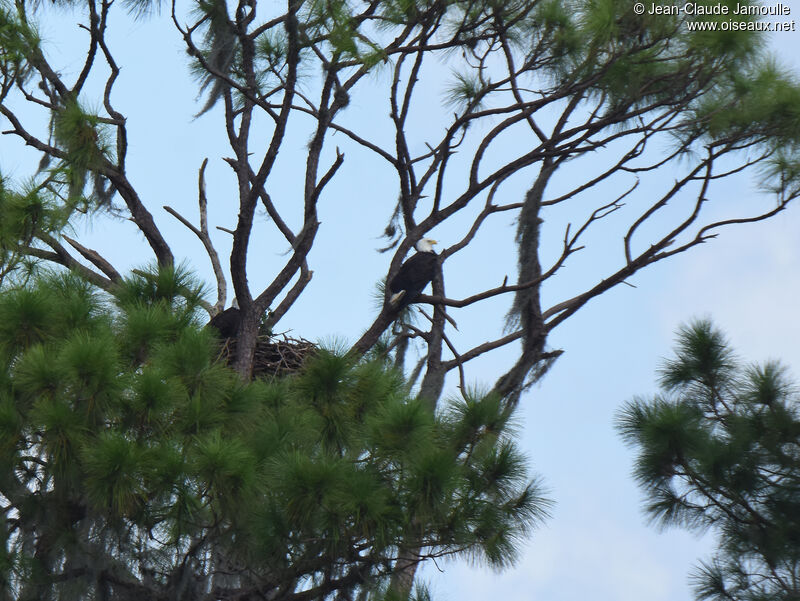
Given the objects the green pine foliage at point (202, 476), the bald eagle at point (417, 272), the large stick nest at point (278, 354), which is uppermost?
the bald eagle at point (417, 272)

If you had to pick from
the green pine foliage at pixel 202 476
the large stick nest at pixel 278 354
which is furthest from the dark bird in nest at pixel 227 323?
the green pine foliage at pixel 202 476

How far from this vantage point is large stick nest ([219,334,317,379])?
5145mm

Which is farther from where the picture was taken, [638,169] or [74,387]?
[638,169]

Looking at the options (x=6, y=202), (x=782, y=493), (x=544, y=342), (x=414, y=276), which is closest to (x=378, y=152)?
(x=414, y=276)

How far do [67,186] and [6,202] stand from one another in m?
0.69

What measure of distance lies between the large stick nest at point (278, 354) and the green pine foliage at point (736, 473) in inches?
69.4

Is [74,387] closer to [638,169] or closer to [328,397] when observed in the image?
[328,397]

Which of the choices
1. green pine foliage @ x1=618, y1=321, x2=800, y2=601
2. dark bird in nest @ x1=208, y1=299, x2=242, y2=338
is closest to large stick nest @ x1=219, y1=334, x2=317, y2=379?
dark bird in nest @ x1=208, y1=299, x2=242, y2=338

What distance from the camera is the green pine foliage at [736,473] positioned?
388 centimetres

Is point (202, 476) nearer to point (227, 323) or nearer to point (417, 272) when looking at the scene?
point (227, 323)

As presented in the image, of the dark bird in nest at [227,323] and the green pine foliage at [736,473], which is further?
the dark bird in nest at [227,323]

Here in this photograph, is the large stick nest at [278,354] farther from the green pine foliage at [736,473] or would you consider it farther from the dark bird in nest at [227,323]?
the green pine foliage at [736,473]

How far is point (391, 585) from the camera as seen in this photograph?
3.07m

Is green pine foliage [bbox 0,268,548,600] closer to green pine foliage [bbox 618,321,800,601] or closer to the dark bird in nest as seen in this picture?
green pine foliage [bbox 618,321,800,601]
